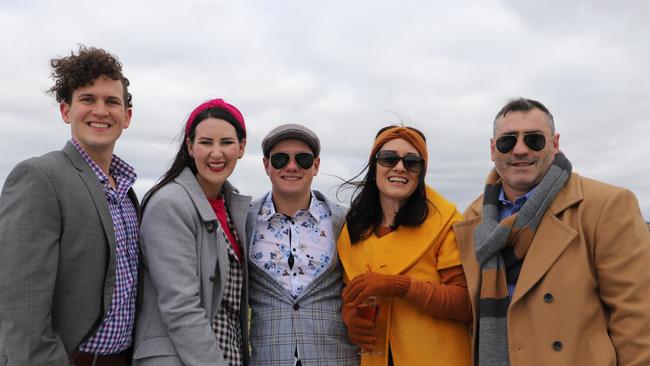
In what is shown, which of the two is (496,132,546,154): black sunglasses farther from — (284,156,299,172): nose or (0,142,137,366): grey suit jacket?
(0,142,137,366): grey suit jacket

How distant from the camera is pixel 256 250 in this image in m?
4.41

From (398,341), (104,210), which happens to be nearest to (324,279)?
(398,341)

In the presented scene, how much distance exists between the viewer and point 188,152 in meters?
4.38

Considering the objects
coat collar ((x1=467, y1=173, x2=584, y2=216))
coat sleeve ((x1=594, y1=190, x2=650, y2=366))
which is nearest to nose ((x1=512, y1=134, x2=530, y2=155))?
coat collar ((x1=467, y1=173, x2=584, y2=216))

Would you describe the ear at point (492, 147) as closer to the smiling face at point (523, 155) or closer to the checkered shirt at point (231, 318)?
the smiling face at point (523, 155)

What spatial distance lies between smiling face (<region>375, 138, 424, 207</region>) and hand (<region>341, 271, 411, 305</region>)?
73cm

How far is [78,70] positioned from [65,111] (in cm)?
31

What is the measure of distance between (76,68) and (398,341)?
295 centimetres

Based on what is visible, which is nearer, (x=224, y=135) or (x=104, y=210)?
(x=104, y=210)

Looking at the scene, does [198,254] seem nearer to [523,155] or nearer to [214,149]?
[214,149]

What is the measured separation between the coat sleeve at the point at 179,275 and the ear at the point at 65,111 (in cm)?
79

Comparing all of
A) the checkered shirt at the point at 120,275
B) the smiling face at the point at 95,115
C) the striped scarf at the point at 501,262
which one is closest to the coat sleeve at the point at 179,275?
the checkered shirt at the point at 120,275

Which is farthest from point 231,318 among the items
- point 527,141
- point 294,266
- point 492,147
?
point 527,141

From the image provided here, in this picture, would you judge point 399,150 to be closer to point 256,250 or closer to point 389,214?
point 389,214
